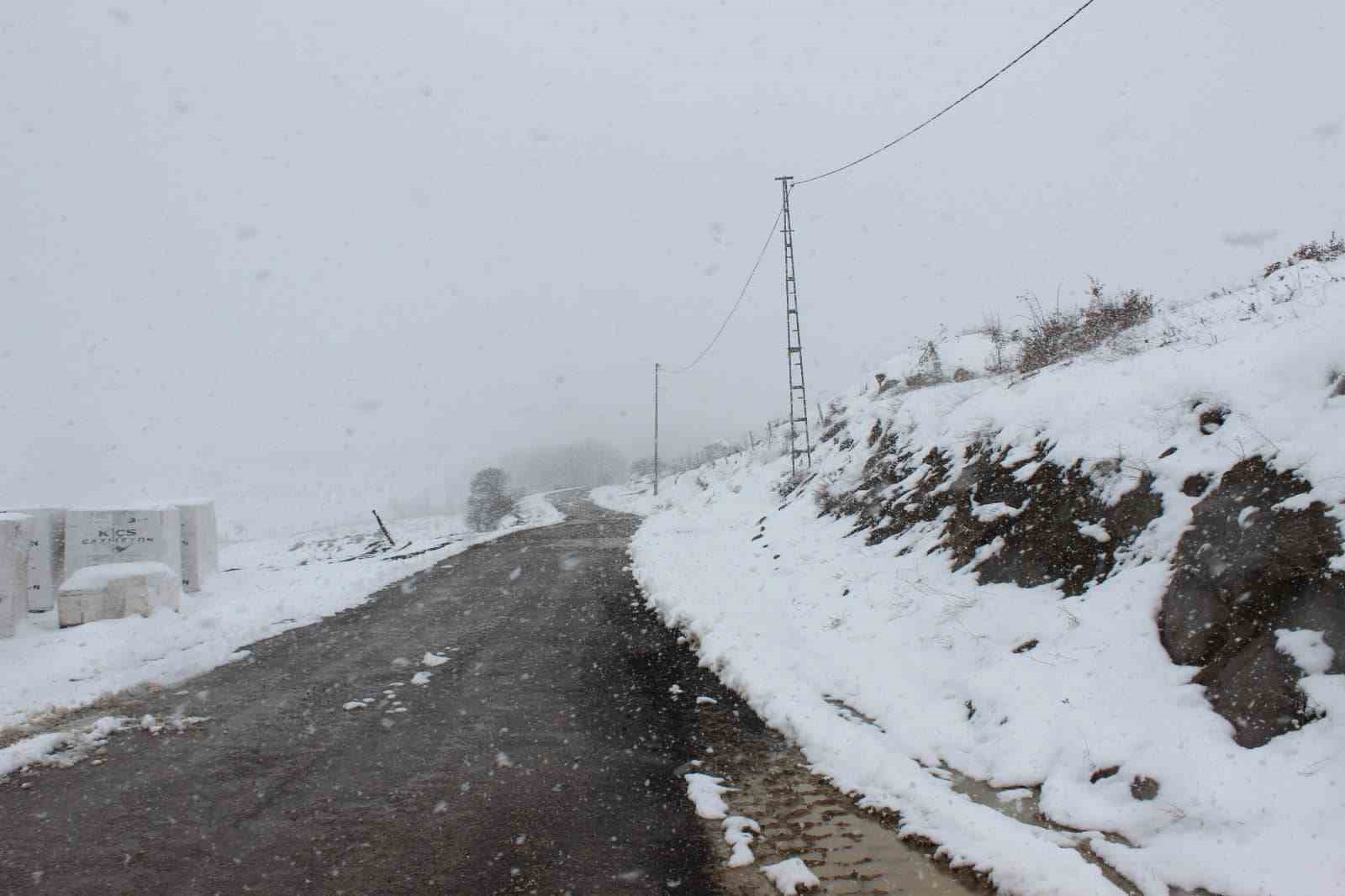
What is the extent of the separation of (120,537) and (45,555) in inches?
43.4

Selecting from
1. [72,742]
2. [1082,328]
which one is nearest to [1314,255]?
[1082,328]

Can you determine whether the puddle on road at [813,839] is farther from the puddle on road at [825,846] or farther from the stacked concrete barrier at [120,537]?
the stacked concrete barrier at [120,537]

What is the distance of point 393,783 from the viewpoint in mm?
5082

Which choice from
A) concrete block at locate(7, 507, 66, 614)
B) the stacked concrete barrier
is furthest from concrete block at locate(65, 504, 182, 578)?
concrete block at locate(7, 507, 66, 614)

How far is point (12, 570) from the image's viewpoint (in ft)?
37.0

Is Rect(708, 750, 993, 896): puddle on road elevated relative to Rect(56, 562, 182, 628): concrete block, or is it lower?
lower

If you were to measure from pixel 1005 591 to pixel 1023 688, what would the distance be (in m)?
1.59

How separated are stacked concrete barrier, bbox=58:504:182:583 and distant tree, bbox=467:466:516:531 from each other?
5482cm

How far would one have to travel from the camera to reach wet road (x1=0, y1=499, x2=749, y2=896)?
156 inches

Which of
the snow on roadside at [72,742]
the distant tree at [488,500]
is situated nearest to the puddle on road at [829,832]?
the snow on roadside at [72,742]

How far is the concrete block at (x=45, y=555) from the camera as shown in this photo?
12633 millimetres

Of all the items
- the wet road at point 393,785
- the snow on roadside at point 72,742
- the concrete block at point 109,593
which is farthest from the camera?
the concrete block at point 109,593

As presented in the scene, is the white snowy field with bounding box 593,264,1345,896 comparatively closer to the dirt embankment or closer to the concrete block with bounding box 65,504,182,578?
the dirt embankment

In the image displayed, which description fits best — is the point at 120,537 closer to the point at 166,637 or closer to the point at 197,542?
the point at 197,542
